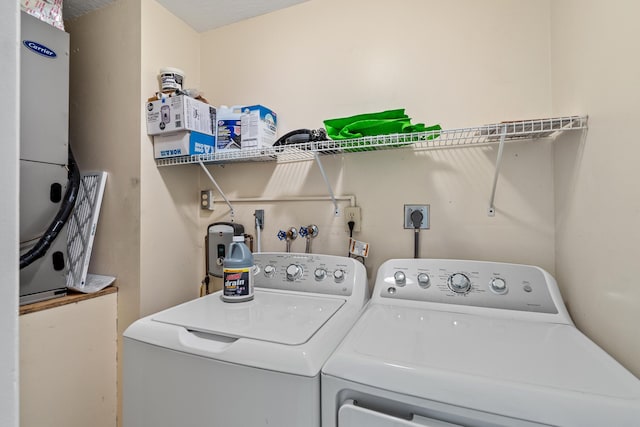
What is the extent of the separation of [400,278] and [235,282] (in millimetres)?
666

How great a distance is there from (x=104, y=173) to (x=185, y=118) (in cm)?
60

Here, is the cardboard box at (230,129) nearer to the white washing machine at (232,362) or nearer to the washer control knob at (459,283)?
the white washing machine at (232,362)

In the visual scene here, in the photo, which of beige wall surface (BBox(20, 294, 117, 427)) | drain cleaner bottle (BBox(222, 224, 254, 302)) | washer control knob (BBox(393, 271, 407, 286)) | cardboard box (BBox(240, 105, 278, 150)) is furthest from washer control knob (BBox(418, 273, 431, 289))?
beige wall surface (BBox(20, 294, 117, 427))

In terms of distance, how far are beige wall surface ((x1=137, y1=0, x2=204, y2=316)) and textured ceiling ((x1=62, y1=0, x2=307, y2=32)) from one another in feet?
0.25

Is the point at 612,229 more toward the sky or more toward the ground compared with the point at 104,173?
more toward the ground

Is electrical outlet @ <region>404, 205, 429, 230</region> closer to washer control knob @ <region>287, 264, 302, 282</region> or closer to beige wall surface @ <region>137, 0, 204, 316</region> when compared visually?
washer control knob @ <region>287, 264, 302, 282</region>

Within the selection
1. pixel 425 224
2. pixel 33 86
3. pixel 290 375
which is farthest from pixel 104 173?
pixel 425 224

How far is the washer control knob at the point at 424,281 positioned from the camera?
1.14 m

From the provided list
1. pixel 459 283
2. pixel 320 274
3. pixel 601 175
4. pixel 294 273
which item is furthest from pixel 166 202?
pixel 601 175

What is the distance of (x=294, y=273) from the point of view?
1.31 metres

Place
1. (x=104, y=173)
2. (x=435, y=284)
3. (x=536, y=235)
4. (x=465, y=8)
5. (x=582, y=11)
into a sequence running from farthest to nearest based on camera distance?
(x=104, y=173) → (x=465, y=8) → (x=536, y=235) → (x=435, y=284) → (x=582, y=11)

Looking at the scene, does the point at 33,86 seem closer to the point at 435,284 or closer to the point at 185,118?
the point at 185,118

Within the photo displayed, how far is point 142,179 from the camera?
154 cm

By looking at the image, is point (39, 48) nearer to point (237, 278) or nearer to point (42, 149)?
point (42, 149)
